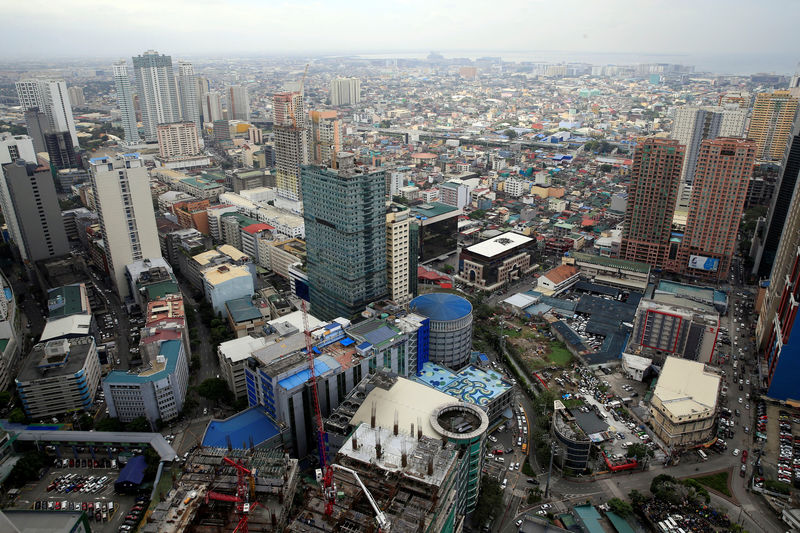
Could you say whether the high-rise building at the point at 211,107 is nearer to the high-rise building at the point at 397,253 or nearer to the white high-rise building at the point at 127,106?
the white high-rise building at the point at 127,106

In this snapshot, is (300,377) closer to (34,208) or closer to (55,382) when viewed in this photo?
(55,382)

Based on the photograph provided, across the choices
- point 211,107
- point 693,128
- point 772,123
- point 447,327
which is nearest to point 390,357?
point 447,327

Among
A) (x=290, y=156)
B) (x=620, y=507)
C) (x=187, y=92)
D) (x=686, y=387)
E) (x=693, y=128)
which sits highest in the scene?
(x=187, y=92)

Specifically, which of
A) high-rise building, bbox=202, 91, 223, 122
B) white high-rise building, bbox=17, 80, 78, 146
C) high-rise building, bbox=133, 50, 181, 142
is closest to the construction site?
white high-rise building, bbox=17, 80, 78, 146

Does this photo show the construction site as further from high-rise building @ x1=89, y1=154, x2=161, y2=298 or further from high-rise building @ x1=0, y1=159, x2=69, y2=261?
high-rise building @ x1=0, y1=159, x2=69, y2=261

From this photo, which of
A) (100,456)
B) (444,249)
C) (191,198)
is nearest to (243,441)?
(100,456)
